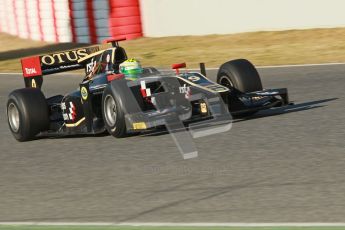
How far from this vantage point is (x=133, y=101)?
9.31 m

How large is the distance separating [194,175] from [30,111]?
11.5 feet

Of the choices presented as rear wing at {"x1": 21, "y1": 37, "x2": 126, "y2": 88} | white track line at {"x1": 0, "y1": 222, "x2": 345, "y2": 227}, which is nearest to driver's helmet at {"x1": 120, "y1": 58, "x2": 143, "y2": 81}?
rear wing at {"x1": 21, "y1": 37, "x2": 126, "y2": 88}

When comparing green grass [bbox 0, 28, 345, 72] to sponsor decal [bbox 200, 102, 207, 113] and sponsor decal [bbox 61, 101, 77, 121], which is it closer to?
sponsor decal [bbox 61, 101, 77, 121]

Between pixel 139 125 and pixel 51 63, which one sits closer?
pixel 139 125

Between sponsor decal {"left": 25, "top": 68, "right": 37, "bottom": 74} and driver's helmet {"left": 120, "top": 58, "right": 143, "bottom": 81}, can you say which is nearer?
driver's helmet {"left": 120, "top": 58, "right": 143, "bottom": 81}

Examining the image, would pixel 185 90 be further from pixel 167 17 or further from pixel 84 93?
pixel 167 17

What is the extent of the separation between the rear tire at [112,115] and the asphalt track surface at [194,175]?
0.45 feet

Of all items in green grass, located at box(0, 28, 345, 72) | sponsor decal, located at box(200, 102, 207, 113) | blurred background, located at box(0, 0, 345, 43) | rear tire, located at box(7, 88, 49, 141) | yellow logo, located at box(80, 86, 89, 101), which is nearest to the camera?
sponsor decal, located at box(200, 102, 207, 113)

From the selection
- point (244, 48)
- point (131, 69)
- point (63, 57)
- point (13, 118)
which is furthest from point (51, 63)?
point (244, 48)

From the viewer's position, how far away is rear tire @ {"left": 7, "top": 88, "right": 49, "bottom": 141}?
1033 centimetres

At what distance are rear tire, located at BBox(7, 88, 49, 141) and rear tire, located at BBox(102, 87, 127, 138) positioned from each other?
1.08 metres

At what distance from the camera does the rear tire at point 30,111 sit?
10.3m

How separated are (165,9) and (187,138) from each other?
1348cm

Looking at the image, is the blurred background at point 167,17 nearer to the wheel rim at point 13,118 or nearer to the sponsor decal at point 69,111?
the sponsor decal at point 69,111
